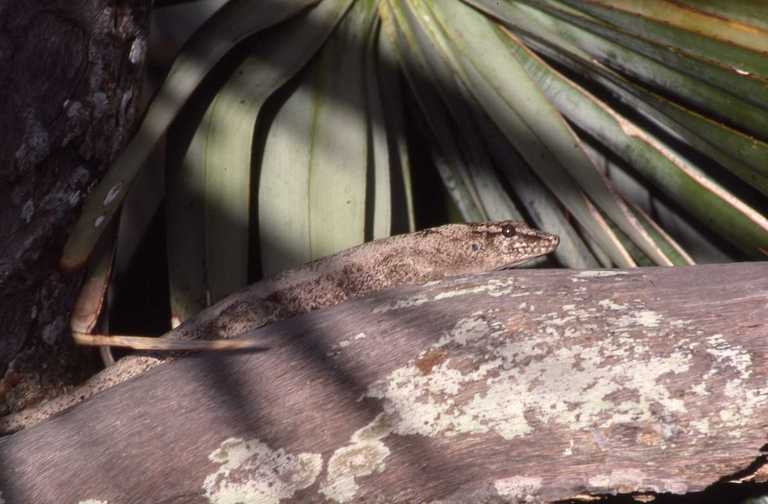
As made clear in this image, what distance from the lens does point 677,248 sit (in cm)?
268

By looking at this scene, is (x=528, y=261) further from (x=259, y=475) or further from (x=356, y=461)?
(x=259, y=475)

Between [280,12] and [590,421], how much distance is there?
1.56 metres

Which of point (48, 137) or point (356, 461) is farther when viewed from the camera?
point (48, 137)

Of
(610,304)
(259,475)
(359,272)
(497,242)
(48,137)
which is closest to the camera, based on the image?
(259,475)

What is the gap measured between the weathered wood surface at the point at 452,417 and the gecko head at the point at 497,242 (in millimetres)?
1044

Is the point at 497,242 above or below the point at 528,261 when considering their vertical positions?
above

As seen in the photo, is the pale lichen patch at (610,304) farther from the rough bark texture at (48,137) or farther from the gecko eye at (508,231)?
the rough bark texture at (48,137)

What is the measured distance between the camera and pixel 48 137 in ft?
6.98

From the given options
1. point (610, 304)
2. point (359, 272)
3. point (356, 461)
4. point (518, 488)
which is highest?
point (359, 272)

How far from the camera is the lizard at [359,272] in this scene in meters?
2.72

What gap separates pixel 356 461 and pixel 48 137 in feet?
3.50

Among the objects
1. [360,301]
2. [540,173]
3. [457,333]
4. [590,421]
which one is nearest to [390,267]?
[540,173]

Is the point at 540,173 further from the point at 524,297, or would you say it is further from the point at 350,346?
the point at 350,346

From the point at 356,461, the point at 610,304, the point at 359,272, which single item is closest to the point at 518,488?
the point at 356,461
